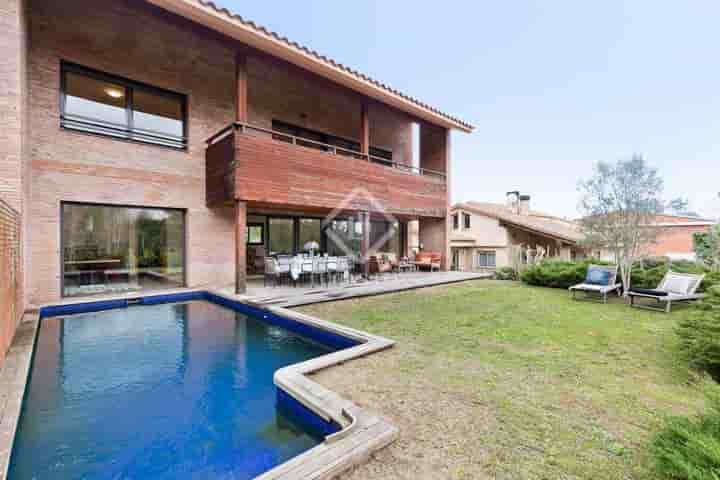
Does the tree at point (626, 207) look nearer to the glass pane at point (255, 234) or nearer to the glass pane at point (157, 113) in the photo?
the glass pane at point (255, 234)

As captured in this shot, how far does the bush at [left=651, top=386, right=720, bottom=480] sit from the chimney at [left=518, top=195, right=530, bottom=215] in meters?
23.7

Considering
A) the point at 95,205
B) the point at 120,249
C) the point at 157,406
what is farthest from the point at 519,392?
the point at 95,205

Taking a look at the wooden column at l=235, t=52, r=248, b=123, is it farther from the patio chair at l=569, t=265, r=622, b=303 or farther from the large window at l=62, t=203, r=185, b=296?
the patio chair at l=569, t=265, r=622, b=303

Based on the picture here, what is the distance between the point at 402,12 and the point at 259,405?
21649 millimetres

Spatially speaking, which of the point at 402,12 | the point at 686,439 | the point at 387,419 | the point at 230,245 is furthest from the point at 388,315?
the point at 402,12

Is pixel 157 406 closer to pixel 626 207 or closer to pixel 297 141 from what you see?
pixel 297 141

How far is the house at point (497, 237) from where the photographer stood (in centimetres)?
1958

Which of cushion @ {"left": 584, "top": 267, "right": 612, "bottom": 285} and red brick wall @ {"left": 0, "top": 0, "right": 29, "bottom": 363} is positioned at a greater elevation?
red brick wall @ {"left": 0, "top": 0, "right": 29, "bottom": 363}

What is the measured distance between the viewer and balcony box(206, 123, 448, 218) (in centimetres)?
780

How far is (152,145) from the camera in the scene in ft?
28.6

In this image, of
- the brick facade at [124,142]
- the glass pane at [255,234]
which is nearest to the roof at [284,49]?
the brick facade at [124,142]

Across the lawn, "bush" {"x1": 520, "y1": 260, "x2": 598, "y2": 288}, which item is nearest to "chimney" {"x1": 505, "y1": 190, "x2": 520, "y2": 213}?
"bush" {"x1": 520, "y1": 260, "x2": 598, "y2": 288}

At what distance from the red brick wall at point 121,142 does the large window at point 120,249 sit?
32cm

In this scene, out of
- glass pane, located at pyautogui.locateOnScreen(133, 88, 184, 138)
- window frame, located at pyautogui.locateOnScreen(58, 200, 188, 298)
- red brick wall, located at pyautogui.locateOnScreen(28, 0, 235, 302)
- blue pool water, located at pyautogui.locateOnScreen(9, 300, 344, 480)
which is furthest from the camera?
glass pane, located at pyautogui.locateOnScreen(133, 88, 184, 138)
